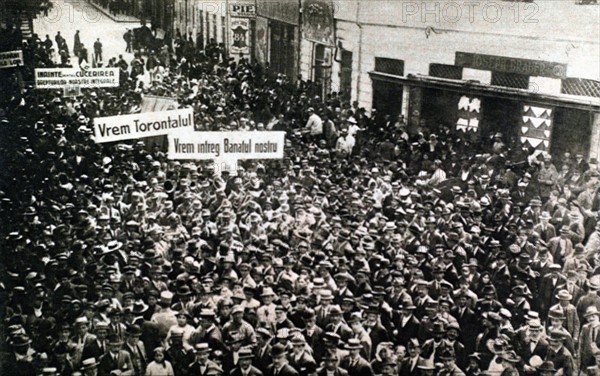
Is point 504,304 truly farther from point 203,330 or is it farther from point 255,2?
point 255,2

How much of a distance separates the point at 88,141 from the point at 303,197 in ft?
7.27

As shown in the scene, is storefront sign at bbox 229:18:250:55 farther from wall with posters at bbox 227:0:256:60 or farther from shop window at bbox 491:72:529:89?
shop window at bbox 491:72:529:89

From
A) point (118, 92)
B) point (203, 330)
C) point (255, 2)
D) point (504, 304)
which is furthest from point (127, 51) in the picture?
point (504, 304)

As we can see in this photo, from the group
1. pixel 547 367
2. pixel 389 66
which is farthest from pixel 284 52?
pixel 547 367

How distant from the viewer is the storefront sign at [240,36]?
6254 mm

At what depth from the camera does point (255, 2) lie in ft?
20.3

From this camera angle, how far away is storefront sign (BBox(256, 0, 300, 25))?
6.19 meters

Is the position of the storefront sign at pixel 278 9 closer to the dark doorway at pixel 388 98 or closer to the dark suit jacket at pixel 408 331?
the dark doorway at pixel 388 98

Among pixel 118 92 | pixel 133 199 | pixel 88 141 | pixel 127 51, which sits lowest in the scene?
pixel 133 199

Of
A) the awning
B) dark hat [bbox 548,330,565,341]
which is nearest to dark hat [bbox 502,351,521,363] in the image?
dark hat [bbox 548,330,565,341]

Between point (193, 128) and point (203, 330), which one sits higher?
point (193, 128)

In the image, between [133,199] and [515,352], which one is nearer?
[515,352]

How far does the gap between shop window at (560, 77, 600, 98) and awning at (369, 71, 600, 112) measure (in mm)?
48

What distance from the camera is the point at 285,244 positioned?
6.16m
